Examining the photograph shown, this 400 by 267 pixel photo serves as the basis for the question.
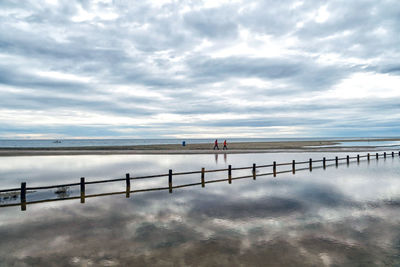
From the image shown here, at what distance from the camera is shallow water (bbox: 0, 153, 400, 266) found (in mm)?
7312

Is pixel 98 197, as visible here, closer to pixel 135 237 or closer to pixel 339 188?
pixel 135 237

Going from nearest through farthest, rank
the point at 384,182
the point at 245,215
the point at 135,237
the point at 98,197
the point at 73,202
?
the point at 135,237 < the point at 245,215 < the point at 73,202 < the point at 98,197 < the point at 384,182

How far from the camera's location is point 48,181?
800 inches

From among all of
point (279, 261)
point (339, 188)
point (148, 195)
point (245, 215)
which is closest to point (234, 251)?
point (279, 261)

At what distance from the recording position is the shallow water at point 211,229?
7.31 meters

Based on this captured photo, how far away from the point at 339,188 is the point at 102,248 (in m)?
16.0

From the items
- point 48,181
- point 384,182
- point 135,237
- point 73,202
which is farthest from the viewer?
point 48,181

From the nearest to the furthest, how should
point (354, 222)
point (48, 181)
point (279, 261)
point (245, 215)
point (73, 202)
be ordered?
point (279, 261), point (354, 222), point (245, 215), point (73, 202), point (48, 181)

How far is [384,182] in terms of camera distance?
19.1 metres

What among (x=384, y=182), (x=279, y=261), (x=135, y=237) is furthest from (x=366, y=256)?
(x=384, y=182)

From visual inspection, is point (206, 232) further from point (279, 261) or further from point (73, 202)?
point (73, 202)

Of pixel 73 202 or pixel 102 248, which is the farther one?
pixel 73 202

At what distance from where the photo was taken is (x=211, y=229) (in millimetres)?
9539

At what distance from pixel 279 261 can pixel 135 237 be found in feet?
16.6
